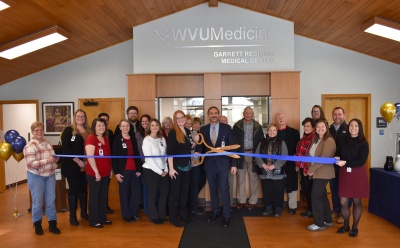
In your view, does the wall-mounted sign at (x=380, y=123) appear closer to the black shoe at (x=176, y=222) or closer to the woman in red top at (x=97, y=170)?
the black shoe at (x=176, y=222)

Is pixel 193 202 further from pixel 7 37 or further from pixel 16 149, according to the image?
pixel 7 37

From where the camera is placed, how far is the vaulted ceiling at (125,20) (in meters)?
4.27

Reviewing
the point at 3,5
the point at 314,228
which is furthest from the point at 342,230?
the point at 3,5

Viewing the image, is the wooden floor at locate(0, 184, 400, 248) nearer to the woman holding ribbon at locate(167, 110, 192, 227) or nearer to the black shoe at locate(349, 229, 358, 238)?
the black shoe at locate(349, 229, 358, 238)

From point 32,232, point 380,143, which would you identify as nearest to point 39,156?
point 32,232

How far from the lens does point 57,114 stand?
6.85m

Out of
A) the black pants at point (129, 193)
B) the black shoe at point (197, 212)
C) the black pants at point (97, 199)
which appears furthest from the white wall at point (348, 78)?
the black pants at point (97, 199)

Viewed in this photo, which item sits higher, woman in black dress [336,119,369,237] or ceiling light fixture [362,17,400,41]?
ceiling light fixture [362,17,400,41]

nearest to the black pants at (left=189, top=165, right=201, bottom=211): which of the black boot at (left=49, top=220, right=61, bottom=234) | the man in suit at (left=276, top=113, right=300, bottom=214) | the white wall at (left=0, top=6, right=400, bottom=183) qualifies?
the man in suit at (left=276, top=113, right=300, bottom=214)

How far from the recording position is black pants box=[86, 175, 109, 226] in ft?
13.9

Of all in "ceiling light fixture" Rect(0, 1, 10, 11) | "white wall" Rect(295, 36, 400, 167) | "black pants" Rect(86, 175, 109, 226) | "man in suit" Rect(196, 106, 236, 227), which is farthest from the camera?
"white wall" Rect(295, 36, 400, 167)

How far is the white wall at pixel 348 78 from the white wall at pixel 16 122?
672cm

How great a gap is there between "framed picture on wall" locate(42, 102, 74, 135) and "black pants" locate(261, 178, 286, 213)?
4.63 metres

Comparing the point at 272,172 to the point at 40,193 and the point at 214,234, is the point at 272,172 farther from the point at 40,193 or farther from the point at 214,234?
the point at 40,193
